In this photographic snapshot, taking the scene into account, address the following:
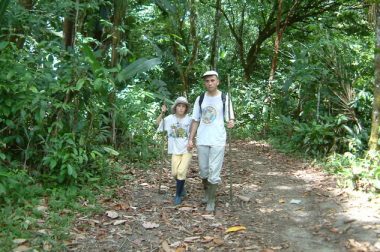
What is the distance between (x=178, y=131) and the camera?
20.0ft

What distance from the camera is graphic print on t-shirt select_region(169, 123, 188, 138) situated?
6.06 metres

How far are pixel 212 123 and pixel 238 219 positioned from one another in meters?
1.36

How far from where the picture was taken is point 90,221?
5016 mm

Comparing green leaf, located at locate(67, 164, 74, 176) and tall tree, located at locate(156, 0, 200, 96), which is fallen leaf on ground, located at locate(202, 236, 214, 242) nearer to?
green leaf, located at locate(67, 164, 74, 176)

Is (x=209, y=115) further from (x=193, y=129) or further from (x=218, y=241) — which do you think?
(x=218, y=241)

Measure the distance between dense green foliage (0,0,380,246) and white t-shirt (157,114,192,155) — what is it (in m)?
1.04

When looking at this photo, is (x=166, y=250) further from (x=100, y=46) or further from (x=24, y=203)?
(x=100, y=46)

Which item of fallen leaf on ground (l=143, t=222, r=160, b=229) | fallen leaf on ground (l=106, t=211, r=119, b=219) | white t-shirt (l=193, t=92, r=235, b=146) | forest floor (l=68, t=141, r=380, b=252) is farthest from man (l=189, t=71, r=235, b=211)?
fallen leaf on ground (l=106, t=211, r=119, b=219)

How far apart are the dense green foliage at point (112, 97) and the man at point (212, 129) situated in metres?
1.33

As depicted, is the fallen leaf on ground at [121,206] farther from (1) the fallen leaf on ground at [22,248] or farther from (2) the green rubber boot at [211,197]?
(1) the fallen leaf on ground at [22,248]

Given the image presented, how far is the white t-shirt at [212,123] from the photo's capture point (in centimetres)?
569

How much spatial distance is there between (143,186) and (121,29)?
9.82 ft

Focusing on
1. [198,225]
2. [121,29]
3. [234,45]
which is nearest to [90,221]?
[198,225]

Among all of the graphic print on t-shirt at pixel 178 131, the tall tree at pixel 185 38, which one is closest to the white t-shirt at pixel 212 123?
the graphic print on t-shirt at pixel 178 131
